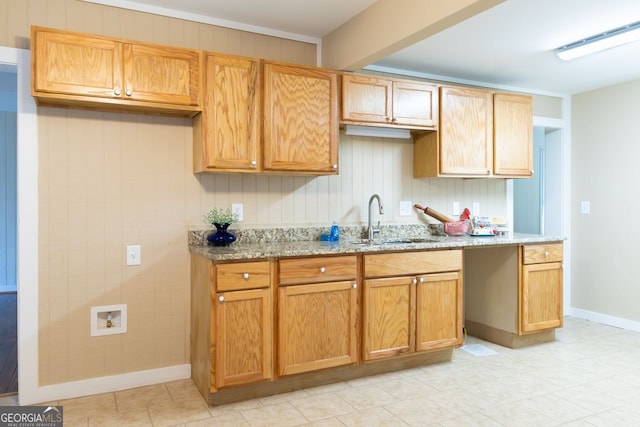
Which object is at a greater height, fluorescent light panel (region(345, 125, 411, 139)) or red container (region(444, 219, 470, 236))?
fluorescent light panel (region(345, 125, 411, 139))

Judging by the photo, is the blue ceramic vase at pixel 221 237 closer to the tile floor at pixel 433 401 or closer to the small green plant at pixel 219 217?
the small green plant at pixel 219 217

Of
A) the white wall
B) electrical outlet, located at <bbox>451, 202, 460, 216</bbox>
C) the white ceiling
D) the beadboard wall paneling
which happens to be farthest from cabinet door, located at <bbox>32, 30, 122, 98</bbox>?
the white wall

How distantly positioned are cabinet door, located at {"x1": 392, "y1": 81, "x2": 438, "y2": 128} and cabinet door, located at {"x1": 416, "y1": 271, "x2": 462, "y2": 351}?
1204 millimetres

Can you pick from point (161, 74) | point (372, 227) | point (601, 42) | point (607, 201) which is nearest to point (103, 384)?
point (161, 74)

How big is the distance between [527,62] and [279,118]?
2232 mm

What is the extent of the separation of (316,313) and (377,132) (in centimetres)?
154

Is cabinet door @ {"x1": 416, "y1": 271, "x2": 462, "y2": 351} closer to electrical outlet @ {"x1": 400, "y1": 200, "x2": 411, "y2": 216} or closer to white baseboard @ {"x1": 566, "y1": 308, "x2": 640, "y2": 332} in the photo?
electrical outlet @ {"x1": 400, "y1": 200, "x2": 411, "y2": 216}

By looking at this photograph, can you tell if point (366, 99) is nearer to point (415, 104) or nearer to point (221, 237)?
point (415, 104)

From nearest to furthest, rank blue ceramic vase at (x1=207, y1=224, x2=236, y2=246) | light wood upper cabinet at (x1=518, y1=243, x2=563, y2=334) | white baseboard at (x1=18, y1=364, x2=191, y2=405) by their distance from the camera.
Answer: white baseboard at (x1=18, y1=364, x2=191, y2=405) < blue ceramic vase at (x1=207, y1=224, x2=236, y2=246) < light wood upper cabinet at (x1=518, y1=243, x2=563, y2=334)

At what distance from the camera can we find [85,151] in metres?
2.82

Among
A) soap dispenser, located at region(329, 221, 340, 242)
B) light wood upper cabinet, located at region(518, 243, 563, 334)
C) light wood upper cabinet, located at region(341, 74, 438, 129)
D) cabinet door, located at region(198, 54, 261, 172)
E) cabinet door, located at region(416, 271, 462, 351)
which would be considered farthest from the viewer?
light wood upper cabinet, located at region(518, 243, 563, 334)

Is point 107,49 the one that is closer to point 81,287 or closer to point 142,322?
point 81,287

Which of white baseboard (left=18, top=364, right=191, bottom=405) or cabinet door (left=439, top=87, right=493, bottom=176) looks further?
cabinet door (left=439, top=87, right=493, bottom=176)

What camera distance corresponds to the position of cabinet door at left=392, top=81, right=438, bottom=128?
350 cm
